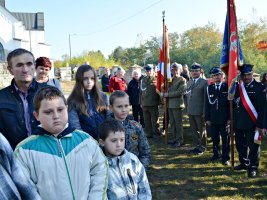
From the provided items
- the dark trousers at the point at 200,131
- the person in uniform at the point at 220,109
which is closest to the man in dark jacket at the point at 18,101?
the person in uniform at the point at 220,109

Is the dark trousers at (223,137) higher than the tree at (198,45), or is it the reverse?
the tree at (198,45)

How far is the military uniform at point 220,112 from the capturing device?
611cm

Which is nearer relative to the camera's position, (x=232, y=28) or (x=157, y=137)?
(x=232, y=28)

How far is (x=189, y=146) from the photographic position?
7.69m

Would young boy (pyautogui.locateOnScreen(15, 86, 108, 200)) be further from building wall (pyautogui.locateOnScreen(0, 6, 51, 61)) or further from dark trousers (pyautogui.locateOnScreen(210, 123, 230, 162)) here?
building wall (pyautogui.locateOnScreen(0, 6, 51, 61))

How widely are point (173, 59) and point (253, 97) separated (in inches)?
1322

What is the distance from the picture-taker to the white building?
3369 centimetres

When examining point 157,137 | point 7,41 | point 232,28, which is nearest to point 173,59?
point 7,41

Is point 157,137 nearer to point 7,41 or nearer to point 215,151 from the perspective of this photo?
point 215,151

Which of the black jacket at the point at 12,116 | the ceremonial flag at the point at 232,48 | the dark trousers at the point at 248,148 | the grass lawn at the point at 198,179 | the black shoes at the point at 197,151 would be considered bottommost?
the grass lawn at the point at 198,179

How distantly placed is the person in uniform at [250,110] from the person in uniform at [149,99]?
3.23 meters

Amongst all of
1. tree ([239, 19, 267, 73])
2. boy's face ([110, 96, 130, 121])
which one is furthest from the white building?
boy's face ([110, 96, 130, 121])

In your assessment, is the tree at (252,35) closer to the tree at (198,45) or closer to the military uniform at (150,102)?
the tree at (198,45)

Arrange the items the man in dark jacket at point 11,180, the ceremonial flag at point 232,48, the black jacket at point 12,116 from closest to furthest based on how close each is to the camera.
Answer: the man in dark jacket at point 11,180, the black jacket at point 12,116, the ceremonial flag at point 232,48
